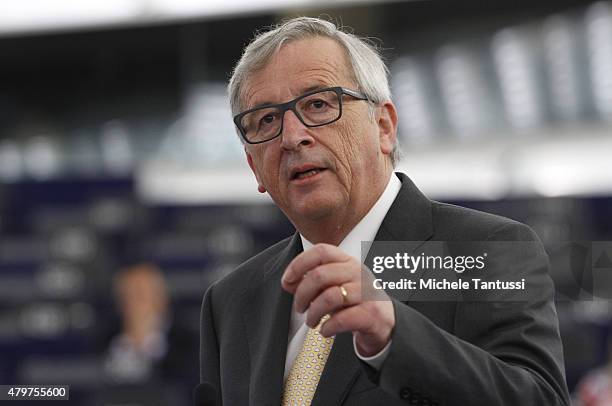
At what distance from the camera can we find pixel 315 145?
4.10 feet

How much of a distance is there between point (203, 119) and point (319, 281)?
19.0 ft

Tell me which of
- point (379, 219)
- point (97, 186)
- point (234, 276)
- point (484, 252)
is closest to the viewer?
point (484, 252)

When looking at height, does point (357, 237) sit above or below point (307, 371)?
above

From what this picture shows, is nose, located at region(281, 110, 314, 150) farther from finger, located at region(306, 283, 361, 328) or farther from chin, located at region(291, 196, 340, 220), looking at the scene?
finger, located at region(306, 283, 361, 328)

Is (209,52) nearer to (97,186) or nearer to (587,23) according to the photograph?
(97,186)

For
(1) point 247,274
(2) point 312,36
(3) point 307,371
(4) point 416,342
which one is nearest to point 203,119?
(1) point 247,274

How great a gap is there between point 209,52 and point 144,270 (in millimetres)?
2944

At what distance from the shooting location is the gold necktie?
3.92 ft

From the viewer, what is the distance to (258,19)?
6.47 m

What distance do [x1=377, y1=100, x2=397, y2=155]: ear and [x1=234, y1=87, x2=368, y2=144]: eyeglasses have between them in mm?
73

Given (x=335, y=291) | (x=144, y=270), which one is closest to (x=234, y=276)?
(x=335, y=291)

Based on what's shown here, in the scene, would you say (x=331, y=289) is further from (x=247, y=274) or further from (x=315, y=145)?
(x=247, y=274)

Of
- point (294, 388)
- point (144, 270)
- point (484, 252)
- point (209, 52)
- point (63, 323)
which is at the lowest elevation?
point (63, 323)

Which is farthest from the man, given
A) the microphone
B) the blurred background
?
the blurred background
